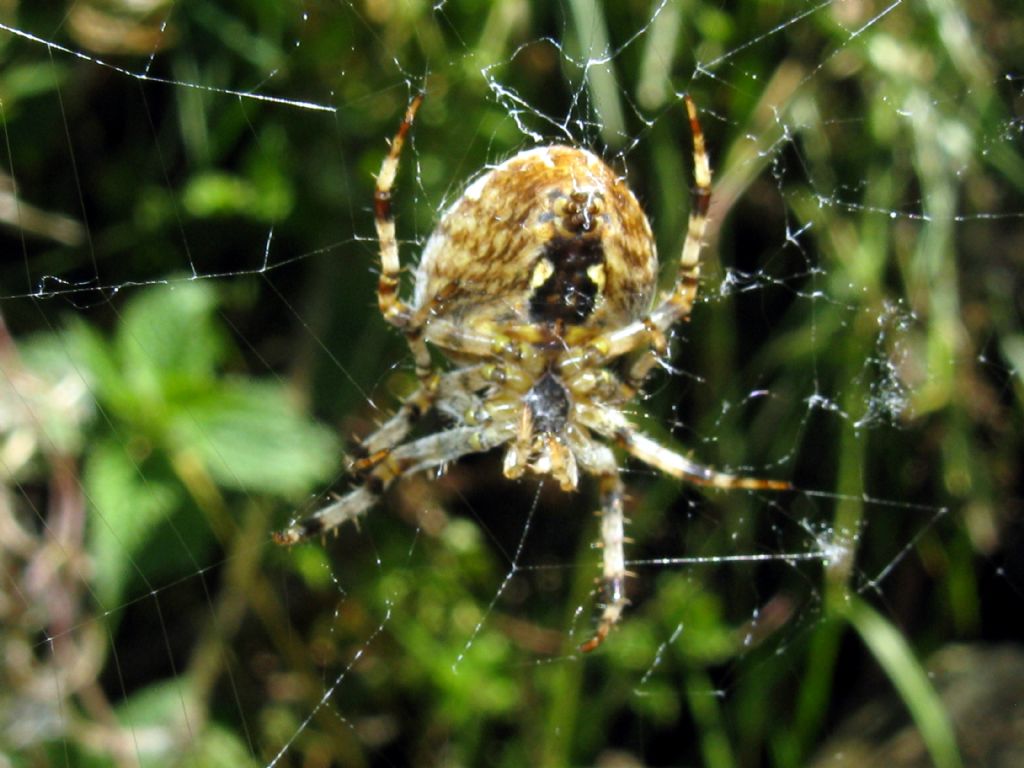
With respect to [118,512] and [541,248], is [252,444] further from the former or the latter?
[541,248]

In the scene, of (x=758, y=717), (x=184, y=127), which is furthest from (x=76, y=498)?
(x=758, y=717)

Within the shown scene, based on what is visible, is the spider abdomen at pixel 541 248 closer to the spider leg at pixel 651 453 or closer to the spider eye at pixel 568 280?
the spider eye at pixel 568 280

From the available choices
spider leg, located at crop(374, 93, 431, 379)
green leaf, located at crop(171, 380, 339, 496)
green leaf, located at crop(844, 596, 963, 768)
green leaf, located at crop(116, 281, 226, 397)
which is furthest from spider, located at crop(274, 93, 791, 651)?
green leaf, located at crop(844, 596, 963, 768)

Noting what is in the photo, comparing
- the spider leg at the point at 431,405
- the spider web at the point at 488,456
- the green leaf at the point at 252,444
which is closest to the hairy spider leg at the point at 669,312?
the spider leg at the point at 431,405

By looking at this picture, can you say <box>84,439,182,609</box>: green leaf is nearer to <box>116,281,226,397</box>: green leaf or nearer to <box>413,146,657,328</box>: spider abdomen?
<box>116,281,226,397</box>: green leaf

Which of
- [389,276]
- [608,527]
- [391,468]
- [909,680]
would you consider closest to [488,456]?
[608,527]

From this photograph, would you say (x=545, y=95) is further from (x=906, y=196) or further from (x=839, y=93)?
(x=906, y=196)

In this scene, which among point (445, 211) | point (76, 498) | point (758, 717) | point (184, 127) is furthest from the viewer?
point (758, 717)
